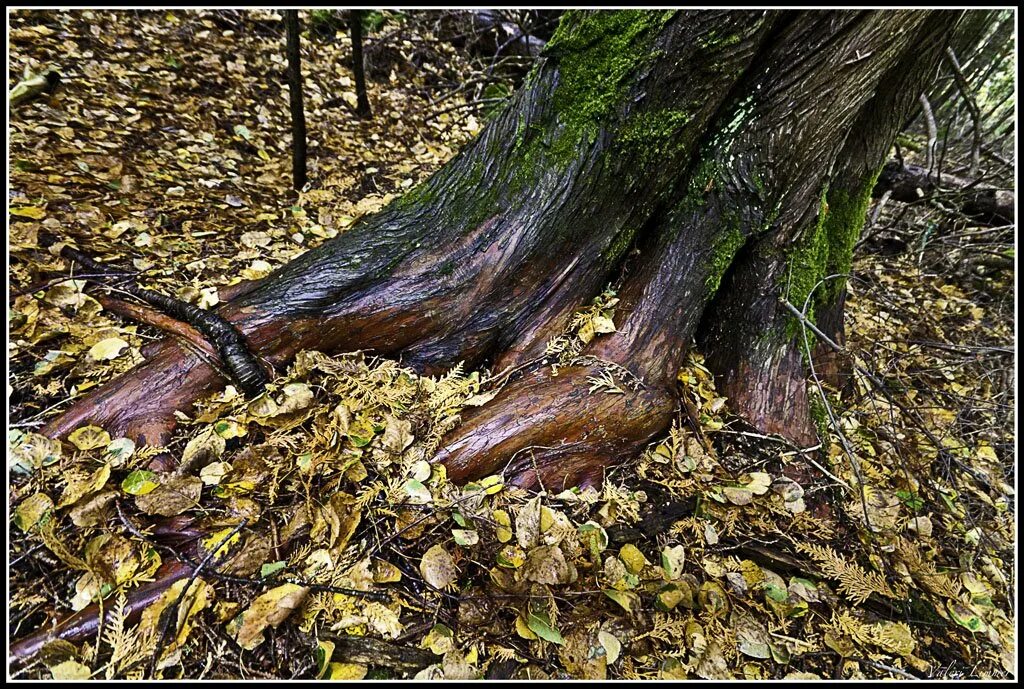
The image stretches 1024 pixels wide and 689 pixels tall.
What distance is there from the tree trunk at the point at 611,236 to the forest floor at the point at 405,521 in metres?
0.13

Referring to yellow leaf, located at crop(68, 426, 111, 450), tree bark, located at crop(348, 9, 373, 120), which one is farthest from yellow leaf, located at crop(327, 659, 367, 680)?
tree bark, located at crop(348, 9, 373, 120)

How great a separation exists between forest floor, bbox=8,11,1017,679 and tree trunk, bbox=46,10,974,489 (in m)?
0.13

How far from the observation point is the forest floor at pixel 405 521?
1.53 metres

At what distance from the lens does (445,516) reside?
1812mm

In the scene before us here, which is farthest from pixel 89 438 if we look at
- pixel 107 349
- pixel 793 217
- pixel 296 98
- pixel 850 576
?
pixel 793 217

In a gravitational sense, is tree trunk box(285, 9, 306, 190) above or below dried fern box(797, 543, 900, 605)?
above

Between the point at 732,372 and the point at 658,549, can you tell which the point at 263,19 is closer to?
the point at 732,372

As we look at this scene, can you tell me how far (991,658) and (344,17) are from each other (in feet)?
21.9

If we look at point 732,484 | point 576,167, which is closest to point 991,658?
point 732,484

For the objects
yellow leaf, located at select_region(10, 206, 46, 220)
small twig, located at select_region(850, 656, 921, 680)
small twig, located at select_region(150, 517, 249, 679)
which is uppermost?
yellow leaf, located at select_region(10, 206, 46, 220)

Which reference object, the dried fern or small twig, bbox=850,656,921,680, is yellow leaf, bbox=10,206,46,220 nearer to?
the dried fern

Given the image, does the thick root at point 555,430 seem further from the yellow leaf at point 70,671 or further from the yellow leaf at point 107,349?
the yellow leaf at point 107,349

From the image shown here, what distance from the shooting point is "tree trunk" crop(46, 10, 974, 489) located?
2049 millimetres

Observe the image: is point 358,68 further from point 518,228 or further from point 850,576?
Result: point 850,576
